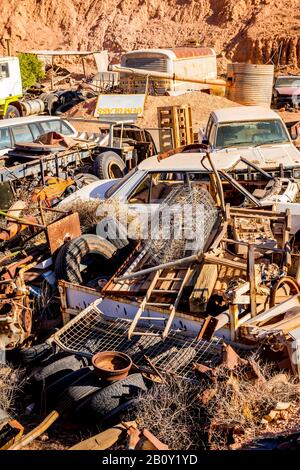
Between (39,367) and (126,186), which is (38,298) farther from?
(126,186)

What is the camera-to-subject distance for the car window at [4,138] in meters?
12.0

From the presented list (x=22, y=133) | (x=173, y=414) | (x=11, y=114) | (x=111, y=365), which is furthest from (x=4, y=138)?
(x=11, y=114)

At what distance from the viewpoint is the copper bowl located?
496 cm

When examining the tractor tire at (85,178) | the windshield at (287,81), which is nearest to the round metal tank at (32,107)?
the windshield at (287,81)

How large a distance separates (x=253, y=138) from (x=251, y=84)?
1503 cm

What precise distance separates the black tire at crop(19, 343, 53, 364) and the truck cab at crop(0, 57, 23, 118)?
665 inches

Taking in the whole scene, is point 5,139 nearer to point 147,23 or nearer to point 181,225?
point 181,225

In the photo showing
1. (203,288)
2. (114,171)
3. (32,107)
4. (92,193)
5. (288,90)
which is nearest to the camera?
(203,288)

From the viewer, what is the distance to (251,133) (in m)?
9.70

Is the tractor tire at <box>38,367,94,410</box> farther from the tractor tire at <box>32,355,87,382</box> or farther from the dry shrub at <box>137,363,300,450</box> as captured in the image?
the dry shrub at <box>137,363,300,450</box>

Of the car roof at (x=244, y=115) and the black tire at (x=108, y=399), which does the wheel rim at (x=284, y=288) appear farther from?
the car roof at (x=244, y=115)

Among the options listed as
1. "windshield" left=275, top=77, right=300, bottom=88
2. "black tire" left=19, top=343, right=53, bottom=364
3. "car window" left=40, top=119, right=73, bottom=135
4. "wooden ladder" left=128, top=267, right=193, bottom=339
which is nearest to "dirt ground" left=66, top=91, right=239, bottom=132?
"windshield" left=275, top=77, right=300, bottom=88

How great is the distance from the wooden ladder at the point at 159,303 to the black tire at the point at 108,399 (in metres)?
0.54
